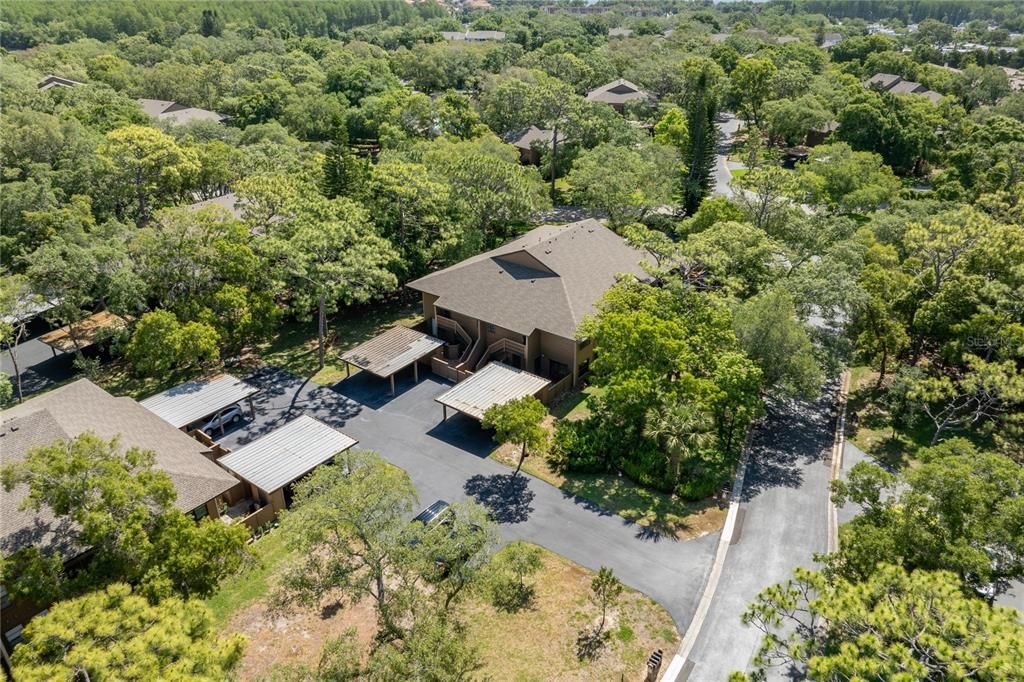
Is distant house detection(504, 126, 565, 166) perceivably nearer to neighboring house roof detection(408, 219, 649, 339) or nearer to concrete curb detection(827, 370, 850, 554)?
neighboring house roof detection(408, 219, 649, 339)

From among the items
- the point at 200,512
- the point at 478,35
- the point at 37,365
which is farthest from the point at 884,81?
the point at 37,365

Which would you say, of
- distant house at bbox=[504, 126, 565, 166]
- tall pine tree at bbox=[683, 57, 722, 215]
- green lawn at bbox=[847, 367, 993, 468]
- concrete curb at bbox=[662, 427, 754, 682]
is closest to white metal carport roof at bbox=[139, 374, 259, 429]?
concrete curb at bbox=[662, 427, 754, 682]

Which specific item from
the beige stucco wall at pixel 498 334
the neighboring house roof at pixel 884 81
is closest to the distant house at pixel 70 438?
the beige stucco wall at pixel 498 334

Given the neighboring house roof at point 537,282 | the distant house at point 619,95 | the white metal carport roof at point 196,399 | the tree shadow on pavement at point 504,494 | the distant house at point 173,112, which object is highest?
the distant house at point 173,112

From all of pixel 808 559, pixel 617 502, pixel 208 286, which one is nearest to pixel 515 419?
pixel 617 502

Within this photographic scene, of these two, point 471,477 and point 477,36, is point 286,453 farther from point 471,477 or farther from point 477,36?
point 477,36

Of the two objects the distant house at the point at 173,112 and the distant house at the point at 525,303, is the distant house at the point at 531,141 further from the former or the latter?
the distant house at the point at 173,112
